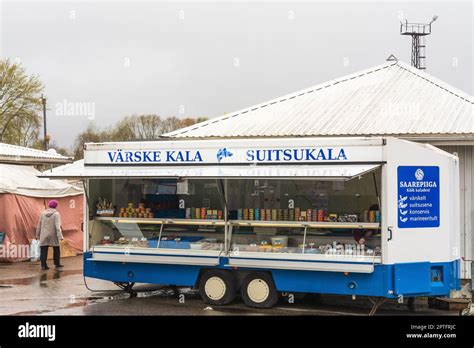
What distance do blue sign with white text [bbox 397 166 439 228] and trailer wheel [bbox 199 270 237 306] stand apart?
3109 millimetres

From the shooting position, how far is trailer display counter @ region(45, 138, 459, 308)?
1223 centimetres

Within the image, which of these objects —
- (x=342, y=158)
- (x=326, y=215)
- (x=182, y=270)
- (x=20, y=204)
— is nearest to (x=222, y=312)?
(x=182, y=270)

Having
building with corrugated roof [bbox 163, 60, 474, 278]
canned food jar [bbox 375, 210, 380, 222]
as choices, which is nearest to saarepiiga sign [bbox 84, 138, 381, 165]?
canned food jar [bbox 375, 210, 380, 222]

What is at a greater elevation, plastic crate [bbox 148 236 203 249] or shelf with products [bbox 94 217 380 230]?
shelf with products [bbox 94 217 380 230]

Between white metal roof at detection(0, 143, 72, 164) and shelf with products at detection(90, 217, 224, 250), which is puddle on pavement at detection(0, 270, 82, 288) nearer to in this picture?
shelf with products at detection(90, 217, 224, 250)

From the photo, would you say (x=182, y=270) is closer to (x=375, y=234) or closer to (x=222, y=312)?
(x=222, y=312)

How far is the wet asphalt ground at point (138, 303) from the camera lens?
42.7 ft

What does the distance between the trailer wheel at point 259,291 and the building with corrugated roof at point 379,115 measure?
4.39 meters

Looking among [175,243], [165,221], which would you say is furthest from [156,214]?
[175,243]

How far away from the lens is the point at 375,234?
12.5m

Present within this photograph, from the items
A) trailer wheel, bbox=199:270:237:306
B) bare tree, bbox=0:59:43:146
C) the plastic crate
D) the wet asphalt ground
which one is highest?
bare tree, bbox=0:59:43:146

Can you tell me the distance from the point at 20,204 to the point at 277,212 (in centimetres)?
979

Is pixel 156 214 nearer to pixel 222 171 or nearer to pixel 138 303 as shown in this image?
pixel 138 303

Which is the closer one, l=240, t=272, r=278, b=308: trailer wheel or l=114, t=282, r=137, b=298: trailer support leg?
l=240, t=272, r=278, b=308: trailer wheel
